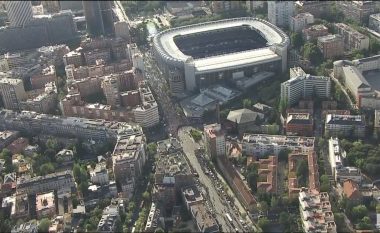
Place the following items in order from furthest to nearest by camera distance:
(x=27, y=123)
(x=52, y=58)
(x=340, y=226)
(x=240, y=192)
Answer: (x=52, y=58) → (x=27, y=123) → (x=240, y=192) → (x=340, y=226)

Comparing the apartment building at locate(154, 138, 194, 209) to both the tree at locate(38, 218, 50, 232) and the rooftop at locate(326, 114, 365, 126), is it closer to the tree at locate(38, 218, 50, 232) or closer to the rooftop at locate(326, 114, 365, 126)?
the tree at locate(38, 218, 50, 232)

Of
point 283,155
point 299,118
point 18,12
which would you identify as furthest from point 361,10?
point 18,12

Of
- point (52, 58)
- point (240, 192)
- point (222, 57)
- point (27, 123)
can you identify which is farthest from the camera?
point (52, 58)

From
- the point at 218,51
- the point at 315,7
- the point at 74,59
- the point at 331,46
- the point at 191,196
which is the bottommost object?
the point at 191,196

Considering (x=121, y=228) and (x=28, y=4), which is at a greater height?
(x=28, y=4)

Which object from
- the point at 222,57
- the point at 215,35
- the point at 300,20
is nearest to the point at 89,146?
the point at 222,57

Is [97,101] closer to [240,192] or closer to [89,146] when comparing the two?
[89,146]

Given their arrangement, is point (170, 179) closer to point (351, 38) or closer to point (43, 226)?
point (43, 226)
